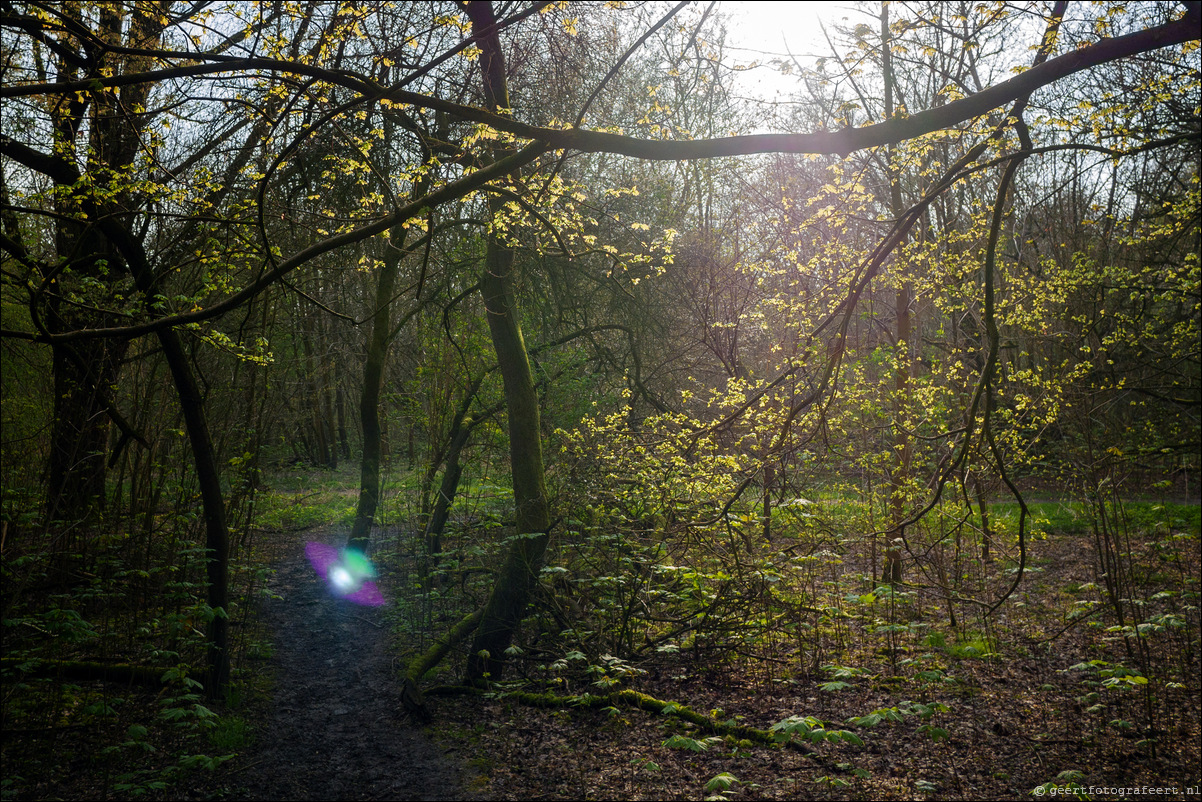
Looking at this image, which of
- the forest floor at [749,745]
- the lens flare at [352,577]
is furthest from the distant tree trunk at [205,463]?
the lens flare at [352,577]

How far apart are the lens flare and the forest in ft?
0.47

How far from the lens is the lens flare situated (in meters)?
10.3

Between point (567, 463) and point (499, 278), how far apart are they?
7.15ft

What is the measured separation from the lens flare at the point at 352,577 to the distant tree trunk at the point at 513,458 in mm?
3758

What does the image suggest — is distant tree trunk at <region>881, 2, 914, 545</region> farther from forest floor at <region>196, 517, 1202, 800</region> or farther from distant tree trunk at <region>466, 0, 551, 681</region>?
distant tree trunk at <region>466, 0, 551, 681</region>

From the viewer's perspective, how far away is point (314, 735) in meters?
6.15

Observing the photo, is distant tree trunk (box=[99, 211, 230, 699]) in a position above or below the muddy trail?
above

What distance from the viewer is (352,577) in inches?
428

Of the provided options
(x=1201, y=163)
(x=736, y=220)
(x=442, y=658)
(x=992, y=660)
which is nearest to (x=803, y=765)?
(x=992, y=660)

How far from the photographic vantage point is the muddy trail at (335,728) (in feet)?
17.5

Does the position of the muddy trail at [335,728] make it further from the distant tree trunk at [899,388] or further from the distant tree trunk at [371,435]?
the distant tree trunk at [899,388]

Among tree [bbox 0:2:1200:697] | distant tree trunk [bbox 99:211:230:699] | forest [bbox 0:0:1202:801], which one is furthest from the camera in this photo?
distant tree trunk [bbox 99:211:230:699]

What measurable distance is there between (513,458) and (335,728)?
2808mm

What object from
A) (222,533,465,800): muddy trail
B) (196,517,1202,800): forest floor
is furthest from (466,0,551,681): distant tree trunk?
(222,533,465,800): muddy trail
